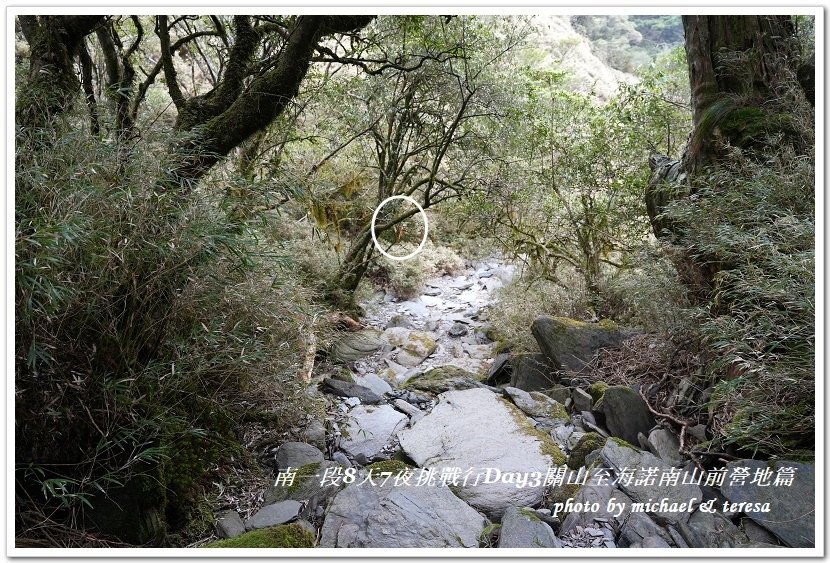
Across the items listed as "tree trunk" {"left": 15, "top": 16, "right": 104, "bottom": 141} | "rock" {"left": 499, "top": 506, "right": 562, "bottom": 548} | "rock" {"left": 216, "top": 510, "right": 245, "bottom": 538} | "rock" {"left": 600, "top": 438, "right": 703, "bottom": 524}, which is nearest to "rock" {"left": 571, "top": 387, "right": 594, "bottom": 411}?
"rock" {"left": 600, "top": 438, "right": 703, "bottom": 524}

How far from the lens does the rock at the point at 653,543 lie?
196 centimetres

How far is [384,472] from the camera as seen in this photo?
2256mm

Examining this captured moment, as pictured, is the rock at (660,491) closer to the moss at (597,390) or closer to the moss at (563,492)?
the moss at (563,492)

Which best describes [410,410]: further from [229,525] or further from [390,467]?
[229,525]

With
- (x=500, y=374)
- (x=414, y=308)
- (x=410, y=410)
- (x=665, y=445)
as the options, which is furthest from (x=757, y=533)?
(x=414, y=308)

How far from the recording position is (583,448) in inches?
99.9

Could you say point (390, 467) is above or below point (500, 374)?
above

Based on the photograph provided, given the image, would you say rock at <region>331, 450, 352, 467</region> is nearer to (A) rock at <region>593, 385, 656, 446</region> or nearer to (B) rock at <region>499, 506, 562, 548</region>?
(B) rock at <region>499, 506, 562, 548</region>

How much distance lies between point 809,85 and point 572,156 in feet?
9.20

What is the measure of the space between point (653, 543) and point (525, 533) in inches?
18.4

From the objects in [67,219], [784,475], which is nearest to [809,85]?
[784,475]

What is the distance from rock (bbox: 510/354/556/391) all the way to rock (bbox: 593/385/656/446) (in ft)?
3.32

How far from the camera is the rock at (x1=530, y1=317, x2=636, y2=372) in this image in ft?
12.9

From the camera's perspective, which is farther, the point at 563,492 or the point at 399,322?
the point at 399,322
